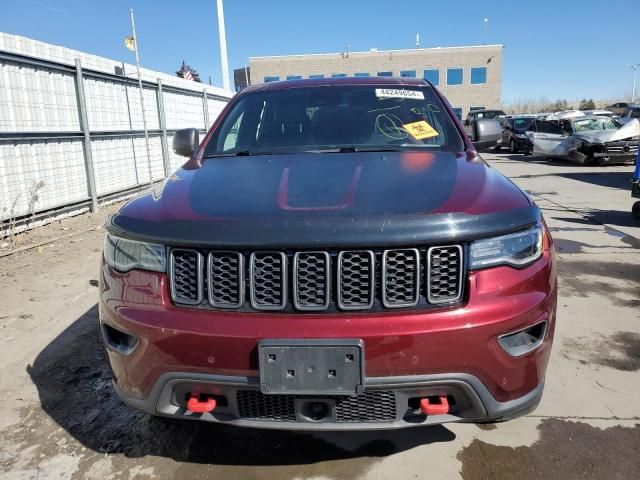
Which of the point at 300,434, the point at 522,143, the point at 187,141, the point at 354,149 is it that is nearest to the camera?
the point at 300,434

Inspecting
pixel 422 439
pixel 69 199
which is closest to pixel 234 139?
pixel 422 439

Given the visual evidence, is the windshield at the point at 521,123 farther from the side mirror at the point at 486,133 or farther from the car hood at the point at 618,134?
the side mirror at the point at 486,133

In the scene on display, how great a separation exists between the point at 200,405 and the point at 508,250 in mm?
1300

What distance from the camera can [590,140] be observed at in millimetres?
14750

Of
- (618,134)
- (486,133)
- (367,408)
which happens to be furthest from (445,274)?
(618,134)

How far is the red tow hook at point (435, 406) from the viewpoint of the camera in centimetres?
179

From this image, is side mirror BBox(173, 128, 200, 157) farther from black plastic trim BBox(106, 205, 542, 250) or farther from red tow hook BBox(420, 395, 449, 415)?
red tow hook BBox(420, 395, 449, 415)

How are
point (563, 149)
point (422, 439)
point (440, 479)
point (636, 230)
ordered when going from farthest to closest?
1. point (563, 149)
2. point (636, 230)
3. point (422, 439)
4. point (440, 479)

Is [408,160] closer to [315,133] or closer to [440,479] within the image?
[315,133]

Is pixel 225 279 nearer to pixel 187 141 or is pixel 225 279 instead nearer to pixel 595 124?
pixel 187 141

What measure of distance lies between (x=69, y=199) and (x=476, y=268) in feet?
25.1

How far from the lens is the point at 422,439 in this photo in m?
2.41

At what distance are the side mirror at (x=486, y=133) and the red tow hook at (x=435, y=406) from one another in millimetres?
2252

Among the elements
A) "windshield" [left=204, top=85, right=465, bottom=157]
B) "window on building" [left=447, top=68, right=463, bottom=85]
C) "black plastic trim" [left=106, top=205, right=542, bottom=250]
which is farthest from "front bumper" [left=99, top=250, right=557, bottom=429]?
"window on building" [left=447, top=68, right=463, bottom=85]
